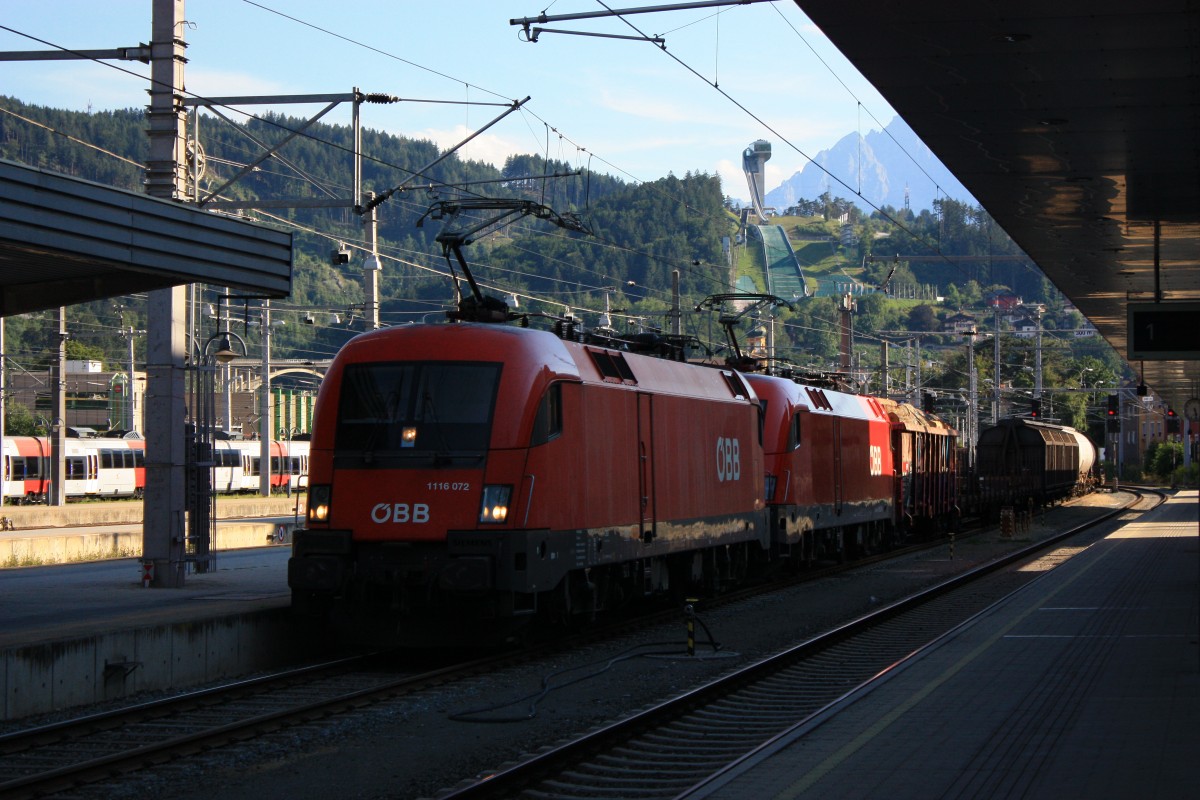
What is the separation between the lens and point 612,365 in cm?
1650

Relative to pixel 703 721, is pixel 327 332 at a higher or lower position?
higher

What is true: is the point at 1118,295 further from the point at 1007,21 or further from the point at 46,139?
the point at 46,139

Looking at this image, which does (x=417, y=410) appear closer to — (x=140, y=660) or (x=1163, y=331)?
(x=140, y=660)

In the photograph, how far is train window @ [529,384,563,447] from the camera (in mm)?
14227

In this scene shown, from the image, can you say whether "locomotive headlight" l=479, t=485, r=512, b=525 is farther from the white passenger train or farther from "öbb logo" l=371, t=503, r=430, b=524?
the white passenger train

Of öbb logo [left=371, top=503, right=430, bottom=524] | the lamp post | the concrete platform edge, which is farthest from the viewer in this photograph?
the lamp post

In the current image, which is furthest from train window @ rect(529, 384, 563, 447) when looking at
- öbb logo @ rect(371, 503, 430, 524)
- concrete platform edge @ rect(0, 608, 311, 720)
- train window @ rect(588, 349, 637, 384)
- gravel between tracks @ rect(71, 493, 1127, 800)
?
concrete platform edge @ rect(0, 608, 311, 720)

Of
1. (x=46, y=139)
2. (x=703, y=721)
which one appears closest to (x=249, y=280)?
(x=703, y=721)

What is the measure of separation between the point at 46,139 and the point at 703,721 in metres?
169

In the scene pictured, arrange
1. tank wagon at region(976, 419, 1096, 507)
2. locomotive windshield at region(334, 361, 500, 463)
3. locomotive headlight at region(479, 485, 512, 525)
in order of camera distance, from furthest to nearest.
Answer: tank wagon at region(976, 419, 1096, 507)
locomotive windshield at region(334, 361, 500, 463)
locomotive headlight at region(479, 485, 512, 525)

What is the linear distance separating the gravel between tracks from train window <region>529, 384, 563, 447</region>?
90.7 inches

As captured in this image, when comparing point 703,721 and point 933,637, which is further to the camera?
point 933,637

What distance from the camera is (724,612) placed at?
64.7 ft

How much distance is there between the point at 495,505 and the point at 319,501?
1.97 m
